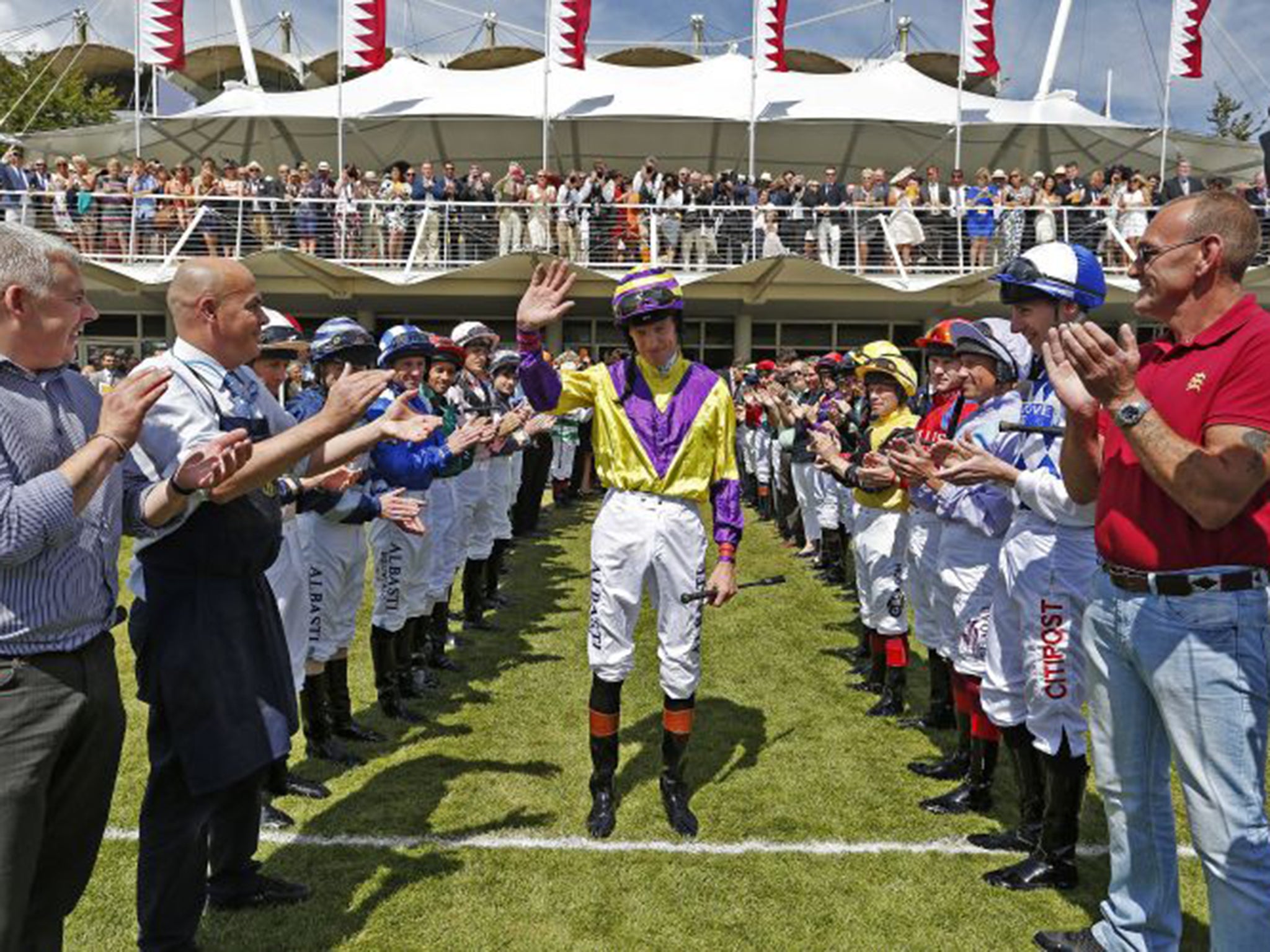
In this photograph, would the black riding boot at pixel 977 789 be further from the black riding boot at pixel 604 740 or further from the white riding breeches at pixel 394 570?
the white riding breeches at pixel 394 570

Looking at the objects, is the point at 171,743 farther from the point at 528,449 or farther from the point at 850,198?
the point at 850,198

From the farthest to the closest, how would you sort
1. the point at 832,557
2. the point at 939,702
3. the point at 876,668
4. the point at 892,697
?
the point at 832,557, the point at 876,668, the point at 892,697, the point at 939,702

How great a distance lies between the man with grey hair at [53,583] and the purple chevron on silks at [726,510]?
2.76 meters

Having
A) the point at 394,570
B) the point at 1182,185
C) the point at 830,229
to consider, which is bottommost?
the point at 394,570

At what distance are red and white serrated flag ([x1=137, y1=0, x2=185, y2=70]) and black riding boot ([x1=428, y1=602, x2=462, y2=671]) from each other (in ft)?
74.9

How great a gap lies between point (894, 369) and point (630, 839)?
3.95 metres

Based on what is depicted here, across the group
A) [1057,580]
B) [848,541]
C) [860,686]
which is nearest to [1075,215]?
[848,541]

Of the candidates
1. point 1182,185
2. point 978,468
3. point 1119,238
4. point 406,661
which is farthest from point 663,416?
point 1182,185

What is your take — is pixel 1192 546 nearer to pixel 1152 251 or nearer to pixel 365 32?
pixel 1152 251

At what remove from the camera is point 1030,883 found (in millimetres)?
4227

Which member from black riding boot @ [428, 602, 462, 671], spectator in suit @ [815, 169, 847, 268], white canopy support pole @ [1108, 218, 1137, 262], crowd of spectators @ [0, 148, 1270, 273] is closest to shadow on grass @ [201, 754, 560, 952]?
black riding boot @ [428, 602, 462, 671]

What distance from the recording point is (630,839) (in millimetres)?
4691

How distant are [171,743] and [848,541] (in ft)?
31.2

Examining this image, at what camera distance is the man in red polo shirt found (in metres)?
2.65
